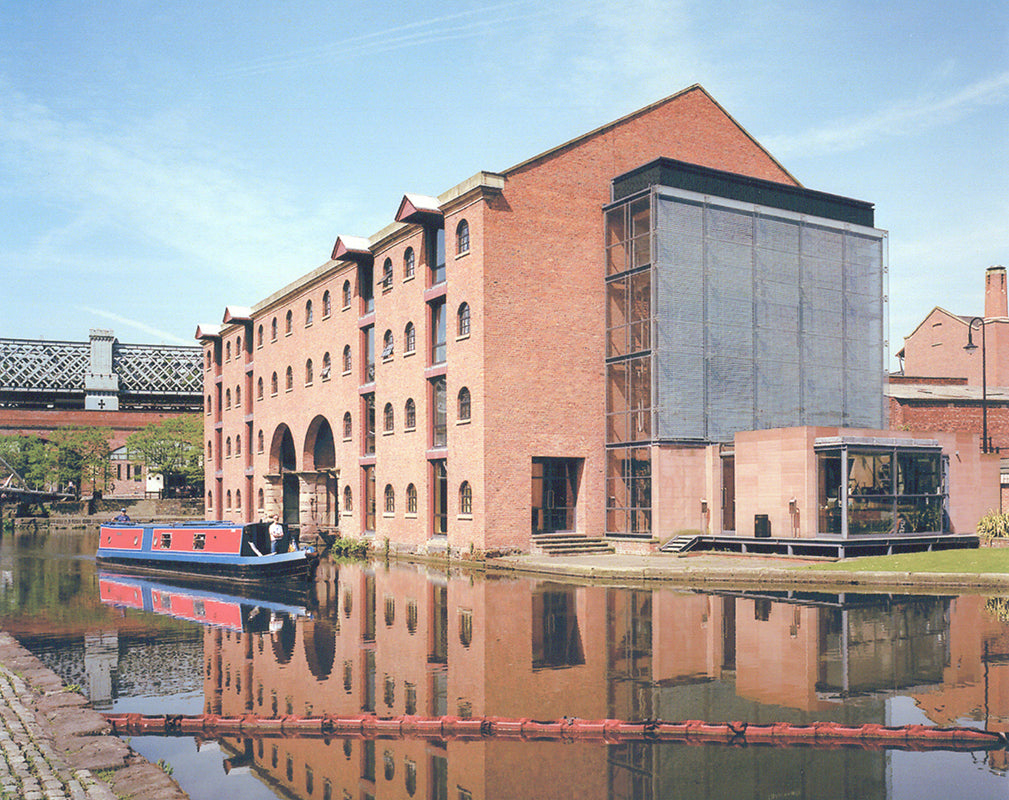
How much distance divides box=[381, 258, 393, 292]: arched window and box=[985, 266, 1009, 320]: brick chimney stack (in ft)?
135

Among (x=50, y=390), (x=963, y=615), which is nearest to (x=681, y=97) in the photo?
(x=963, y=615)

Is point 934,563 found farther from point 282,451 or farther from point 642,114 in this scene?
point 282,451

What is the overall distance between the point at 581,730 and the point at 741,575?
52.1 ft

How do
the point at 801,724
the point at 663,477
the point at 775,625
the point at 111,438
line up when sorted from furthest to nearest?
the point at 111,438
the point at 663,477
the point at 775,625
the point at 801,724

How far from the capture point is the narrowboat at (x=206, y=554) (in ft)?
89.2

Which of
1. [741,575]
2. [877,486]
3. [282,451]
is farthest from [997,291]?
[741,575]

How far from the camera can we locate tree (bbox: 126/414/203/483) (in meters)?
83.4

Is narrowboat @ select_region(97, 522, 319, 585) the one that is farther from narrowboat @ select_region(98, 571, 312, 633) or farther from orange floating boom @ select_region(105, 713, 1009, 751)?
orange floating boom @ select_region(105, 713, 1009, 751)

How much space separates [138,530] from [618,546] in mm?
16661

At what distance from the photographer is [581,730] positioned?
9078mm

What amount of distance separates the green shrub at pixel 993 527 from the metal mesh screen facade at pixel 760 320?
6924 millimetres

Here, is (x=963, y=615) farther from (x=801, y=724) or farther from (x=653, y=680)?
(x=801, y=724)

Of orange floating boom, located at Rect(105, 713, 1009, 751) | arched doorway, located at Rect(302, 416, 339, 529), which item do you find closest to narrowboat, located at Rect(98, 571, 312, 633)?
orange floating boom, located at Rect(105, 713, 1009, 751)

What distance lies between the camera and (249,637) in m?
16.2
